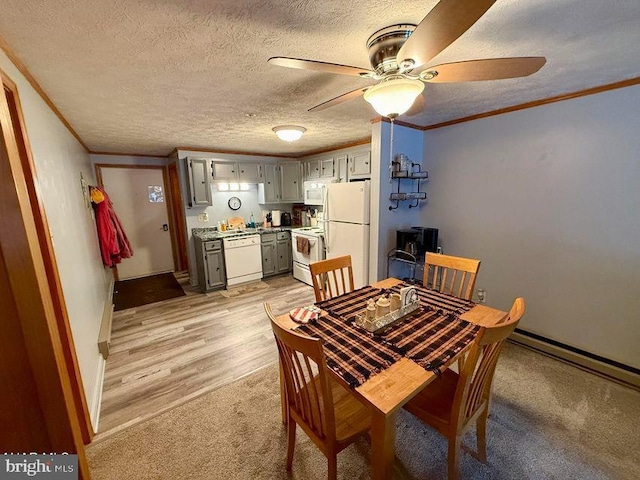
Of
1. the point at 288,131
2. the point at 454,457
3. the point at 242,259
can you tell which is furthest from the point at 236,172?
the point at 454,457

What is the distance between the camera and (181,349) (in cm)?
257

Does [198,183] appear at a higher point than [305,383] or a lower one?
higher

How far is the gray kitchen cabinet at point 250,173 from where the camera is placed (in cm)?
445

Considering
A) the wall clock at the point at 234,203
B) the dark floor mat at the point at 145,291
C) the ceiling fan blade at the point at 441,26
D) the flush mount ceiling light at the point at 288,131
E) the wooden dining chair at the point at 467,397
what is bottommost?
the dark floor mat at the point at 145,291

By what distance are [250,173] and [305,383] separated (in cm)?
404

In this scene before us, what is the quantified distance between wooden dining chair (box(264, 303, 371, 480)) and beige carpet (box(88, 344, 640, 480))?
1.04ft

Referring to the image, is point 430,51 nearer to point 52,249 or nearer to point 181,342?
point 52,249

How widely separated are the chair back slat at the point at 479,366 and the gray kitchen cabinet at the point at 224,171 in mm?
4141

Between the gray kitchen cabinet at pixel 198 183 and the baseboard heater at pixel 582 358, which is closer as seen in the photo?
the baseboard heater at pixel 582 358

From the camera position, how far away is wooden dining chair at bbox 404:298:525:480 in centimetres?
105

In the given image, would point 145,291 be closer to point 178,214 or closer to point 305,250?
point 178,214

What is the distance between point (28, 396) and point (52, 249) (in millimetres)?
931

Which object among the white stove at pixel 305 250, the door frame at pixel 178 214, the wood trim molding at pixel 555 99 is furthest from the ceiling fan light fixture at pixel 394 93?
the door frame at pixel 178 214

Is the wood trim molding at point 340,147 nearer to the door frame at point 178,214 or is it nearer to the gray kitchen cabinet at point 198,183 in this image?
the gray kitchen cabinet at point 198,183
